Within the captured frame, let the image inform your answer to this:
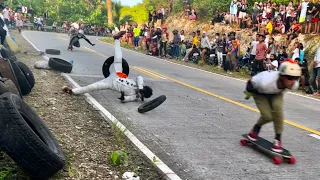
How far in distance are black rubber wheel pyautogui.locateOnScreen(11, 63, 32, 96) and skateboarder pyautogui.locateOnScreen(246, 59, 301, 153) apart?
4692mm

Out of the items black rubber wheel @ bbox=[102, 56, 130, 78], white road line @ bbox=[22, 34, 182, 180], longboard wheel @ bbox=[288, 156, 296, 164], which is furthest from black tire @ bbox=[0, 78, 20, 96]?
longboard wheel @ bbox=[288, 156, 296, 164]

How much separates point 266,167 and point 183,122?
2443 millimetres

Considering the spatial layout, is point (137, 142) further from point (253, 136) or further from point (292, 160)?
point (292, 160)

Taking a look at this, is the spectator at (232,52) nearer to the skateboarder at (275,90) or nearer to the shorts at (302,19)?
the shorts at (302,19)

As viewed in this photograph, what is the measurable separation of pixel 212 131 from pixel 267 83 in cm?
166

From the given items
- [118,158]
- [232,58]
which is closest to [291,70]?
[118,158]

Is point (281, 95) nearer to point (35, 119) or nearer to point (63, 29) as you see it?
point (35, 119)

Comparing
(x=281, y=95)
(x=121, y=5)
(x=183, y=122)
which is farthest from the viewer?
(x=121, y=5)

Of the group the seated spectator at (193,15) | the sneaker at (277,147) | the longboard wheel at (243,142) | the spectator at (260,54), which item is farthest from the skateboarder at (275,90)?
the seated spectator at (193,15)

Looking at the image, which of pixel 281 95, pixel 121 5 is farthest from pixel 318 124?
pixel 121 5

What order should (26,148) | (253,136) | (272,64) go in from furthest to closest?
(272,64), (253,136), (26,148)

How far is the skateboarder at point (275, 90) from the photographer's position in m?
5.39

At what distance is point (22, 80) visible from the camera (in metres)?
7.81

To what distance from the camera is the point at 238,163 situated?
17.5 feet
